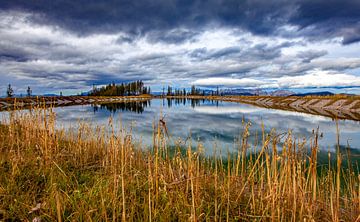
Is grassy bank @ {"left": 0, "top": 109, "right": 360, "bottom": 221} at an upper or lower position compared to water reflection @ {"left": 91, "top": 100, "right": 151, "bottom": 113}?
upper

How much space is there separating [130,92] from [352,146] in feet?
524

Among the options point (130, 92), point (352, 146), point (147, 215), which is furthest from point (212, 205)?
point (130, 92)

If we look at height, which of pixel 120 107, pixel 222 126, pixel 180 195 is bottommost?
pixel 222 126

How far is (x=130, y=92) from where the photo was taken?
167500 mm

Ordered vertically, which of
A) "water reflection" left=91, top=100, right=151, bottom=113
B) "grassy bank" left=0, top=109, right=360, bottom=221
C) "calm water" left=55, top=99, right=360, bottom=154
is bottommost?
"calm water" left=55, top=99, right=360, bottom=154

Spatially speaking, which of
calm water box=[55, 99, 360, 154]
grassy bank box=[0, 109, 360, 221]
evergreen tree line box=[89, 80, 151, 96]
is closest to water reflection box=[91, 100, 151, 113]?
calm water box=[55, 99, 360, 154]

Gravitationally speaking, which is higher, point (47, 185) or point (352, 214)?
point (47, 185)

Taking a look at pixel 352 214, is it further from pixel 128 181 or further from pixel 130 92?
pixel 130 92

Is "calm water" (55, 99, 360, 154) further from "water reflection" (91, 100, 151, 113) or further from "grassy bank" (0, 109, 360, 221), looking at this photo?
"water reflection" (91, 100, 151, 113)

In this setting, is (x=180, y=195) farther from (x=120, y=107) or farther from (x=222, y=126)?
(x=120, y=107)

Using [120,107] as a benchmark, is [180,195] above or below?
above

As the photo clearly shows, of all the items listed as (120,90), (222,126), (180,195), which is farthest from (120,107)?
(120,90)

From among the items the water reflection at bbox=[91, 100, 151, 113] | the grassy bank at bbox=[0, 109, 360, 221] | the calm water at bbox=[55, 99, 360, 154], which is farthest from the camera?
the water reflection at bbox=[91, 100, 151, 113]

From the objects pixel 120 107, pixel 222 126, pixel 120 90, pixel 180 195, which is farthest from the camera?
pixel 120 90
